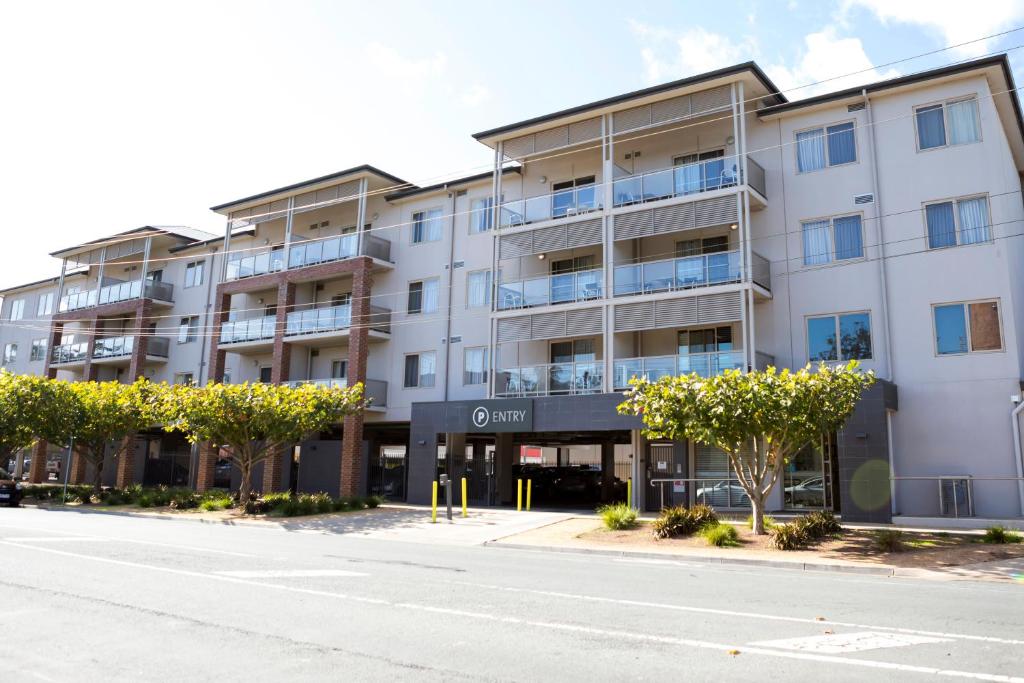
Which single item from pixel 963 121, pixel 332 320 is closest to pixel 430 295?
pixel 332 320

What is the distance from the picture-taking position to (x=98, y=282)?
4334 cm

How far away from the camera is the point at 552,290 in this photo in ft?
89.5

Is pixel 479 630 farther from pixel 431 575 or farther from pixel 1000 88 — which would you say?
pixel 1000 88

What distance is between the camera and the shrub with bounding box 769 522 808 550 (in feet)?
52.0

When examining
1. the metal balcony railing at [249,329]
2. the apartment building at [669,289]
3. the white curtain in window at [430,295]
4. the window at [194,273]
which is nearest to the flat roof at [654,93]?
the apartment building at [669,289]

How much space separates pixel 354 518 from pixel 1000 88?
71.7ft

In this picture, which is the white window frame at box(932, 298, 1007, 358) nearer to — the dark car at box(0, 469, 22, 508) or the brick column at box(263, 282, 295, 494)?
the brick column at box(263, 282, 295, 494)

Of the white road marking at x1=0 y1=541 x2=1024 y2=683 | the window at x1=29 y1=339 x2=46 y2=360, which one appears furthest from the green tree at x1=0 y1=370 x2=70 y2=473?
the white road marking at x1=0 y1=541 x2=1024 y2=683

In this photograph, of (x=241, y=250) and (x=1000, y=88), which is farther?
(x=241, y=250)

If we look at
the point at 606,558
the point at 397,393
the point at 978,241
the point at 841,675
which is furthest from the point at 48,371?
the point at 841,675

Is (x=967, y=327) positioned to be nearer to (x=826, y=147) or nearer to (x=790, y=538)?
(x=826, y=147)

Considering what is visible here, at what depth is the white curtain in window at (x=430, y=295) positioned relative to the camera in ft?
105

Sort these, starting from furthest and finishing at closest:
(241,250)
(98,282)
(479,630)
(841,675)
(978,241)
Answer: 1. (98,282)
2. (241,250)
3. (978,241)
4. (479,630)
5. (841,675)

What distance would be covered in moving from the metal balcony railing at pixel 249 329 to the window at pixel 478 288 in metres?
8.94
